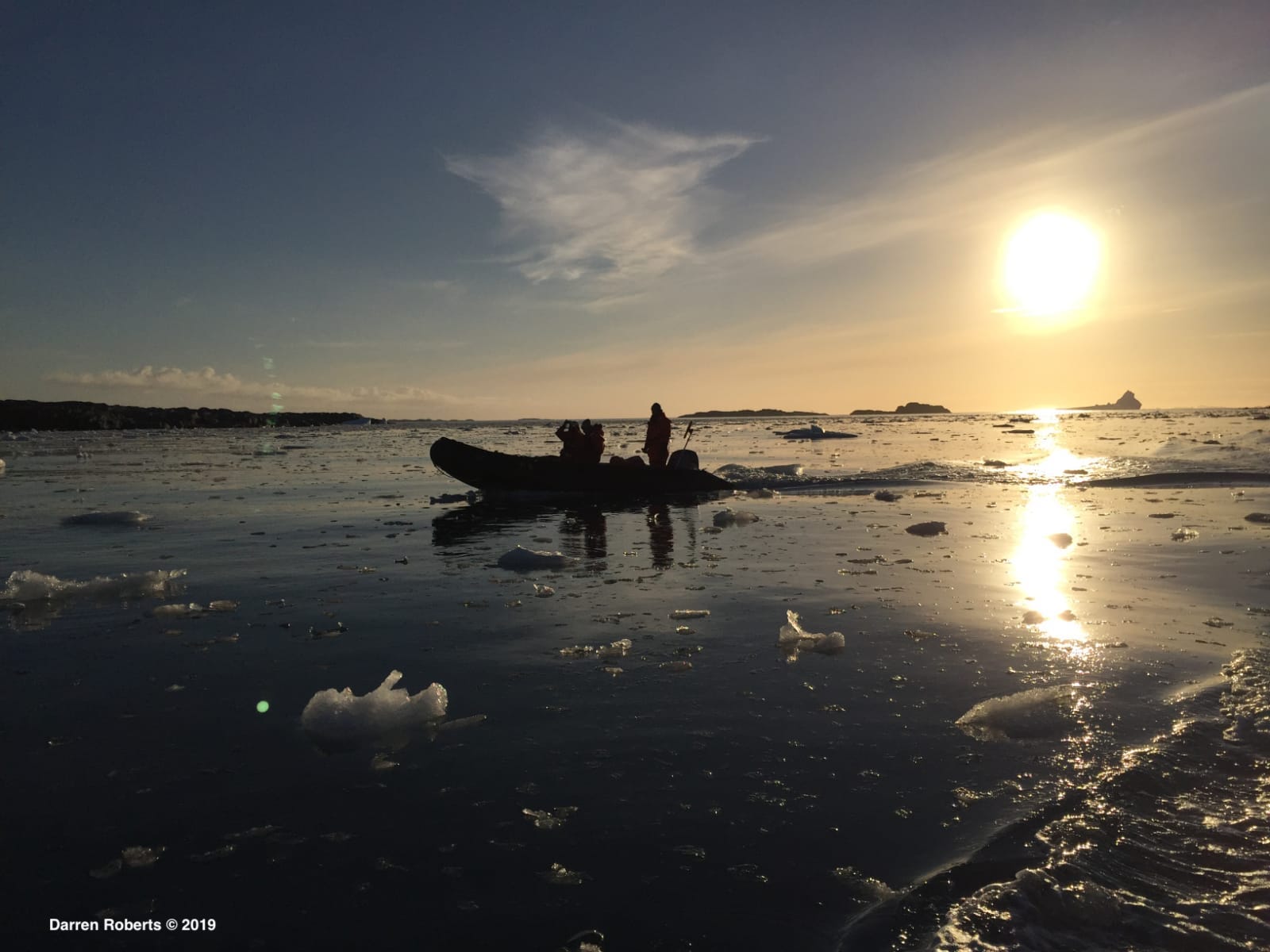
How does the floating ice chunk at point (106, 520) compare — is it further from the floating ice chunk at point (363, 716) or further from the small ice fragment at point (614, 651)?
the small ice fragment at point (614, 651)

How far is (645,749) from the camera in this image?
470cm

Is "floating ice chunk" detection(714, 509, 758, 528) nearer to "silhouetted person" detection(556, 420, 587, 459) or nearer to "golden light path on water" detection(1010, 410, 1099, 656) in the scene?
"golden light path on water" detection(1010, 410, 1099, 656)

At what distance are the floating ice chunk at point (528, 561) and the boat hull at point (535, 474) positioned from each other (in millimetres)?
8885

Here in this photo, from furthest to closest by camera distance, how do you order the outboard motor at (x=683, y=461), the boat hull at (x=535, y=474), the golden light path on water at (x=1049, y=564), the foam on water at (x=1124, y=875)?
1. the outboard motor at (x=683, y=461)
2. the boat hull at (x=535, y=474)
3. the golden light path on water at (x=1049, y=564)
4. the foam on water at (x=1124, y=875)

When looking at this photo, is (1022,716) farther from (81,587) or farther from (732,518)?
(732,518)

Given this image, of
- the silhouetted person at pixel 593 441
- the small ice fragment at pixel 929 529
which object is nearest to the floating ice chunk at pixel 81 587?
Answer: the small ice fragment at pixel 929 529

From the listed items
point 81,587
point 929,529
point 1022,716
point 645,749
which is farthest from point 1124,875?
point 929,529

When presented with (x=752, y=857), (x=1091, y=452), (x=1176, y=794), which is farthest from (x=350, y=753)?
(x=1091, y=452)

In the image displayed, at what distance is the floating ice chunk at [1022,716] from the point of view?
4879mm

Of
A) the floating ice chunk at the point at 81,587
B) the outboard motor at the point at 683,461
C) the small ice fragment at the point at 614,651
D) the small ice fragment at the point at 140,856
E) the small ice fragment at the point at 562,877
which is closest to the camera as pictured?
the small ice fragment at the point at 562,877

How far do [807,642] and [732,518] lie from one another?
8.83 metres

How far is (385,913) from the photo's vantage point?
3.16 metres

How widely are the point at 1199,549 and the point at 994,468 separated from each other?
57.1 ft

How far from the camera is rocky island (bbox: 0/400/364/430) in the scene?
227 ft
